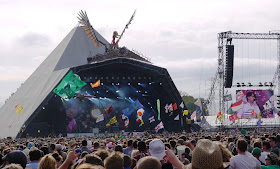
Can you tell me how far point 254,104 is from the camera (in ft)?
219

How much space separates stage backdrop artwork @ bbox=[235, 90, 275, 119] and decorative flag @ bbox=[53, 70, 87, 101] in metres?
28.8

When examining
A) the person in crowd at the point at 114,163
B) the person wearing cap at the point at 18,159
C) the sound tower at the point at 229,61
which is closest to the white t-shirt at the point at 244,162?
the person in crowd at the point at 114,163

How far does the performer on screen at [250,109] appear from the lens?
65.2 meters

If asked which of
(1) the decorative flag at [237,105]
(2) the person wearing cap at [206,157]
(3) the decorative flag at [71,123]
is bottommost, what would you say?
(2) the person wearing cap at [206,157]

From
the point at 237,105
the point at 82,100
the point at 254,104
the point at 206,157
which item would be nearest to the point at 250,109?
the point at 254,104

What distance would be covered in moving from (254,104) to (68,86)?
3444cm

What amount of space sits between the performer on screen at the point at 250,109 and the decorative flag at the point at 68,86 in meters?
30.8

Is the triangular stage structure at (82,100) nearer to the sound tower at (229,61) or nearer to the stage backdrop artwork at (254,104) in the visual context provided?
the sound tower at (229,61)

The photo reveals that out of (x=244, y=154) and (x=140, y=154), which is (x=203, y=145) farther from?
(x=140, y=154)

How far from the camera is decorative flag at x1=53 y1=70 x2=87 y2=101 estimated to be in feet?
128

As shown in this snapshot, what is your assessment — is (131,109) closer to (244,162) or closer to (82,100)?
(82,100)

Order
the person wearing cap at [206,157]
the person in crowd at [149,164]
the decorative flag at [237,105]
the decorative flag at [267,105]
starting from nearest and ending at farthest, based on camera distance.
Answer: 1. the person wearing cap at [206,157]
2. the person in crowd at [149,164]
3. the decorative flag at [237,105]
4. the decorative flag at [267,105]

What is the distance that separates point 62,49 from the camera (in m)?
78.2

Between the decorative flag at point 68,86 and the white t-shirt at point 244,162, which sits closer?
the white t-shirt at point 244,162
